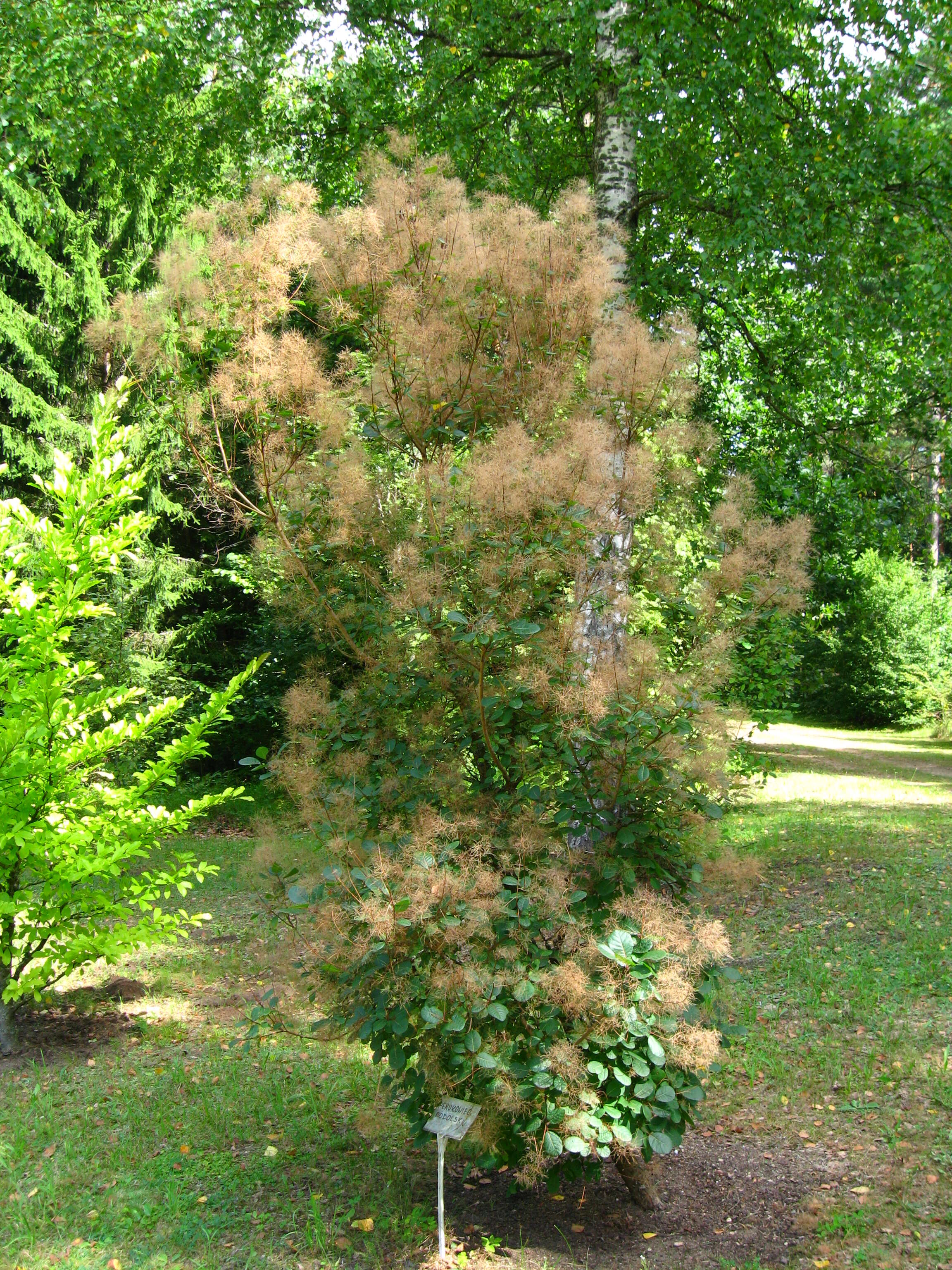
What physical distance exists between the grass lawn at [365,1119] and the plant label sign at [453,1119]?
532 mm

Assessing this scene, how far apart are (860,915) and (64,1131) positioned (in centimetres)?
485


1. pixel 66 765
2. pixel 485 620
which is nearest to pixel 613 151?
pixel 485 620

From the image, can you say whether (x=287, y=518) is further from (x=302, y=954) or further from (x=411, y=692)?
(x=302, y=954)

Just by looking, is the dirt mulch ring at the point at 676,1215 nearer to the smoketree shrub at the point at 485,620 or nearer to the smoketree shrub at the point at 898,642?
the smoketree shrub at the point at 485,620

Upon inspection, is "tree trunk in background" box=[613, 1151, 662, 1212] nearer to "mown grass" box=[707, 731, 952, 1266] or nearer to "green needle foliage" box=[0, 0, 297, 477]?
"mown grass" box=[707, 731, 952, 1266]

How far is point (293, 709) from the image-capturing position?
3.62 meters

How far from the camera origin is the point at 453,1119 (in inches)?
111

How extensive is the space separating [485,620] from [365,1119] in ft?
6.65

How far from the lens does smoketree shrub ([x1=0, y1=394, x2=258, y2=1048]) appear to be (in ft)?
14.3

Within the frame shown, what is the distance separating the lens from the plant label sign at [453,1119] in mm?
2783

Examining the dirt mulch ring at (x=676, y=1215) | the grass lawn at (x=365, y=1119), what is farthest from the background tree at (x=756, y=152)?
the dirt mulch ring at (x=676, y=1215)

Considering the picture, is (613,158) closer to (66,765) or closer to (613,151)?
(613,151)

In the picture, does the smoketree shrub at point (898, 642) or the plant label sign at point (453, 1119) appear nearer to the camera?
the plant label sign at point (453, 1119)

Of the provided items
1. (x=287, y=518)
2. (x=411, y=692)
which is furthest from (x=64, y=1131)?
(x=287, y=518)
